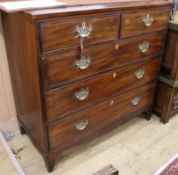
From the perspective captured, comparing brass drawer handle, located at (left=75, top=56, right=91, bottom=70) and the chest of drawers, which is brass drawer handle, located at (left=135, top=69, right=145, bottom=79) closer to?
the chest of drawers

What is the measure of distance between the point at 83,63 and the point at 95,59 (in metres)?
0.08

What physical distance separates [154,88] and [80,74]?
2.58 feet

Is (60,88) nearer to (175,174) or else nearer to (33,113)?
(33,113)

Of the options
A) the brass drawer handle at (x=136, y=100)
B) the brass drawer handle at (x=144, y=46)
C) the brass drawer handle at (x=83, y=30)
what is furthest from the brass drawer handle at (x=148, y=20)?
Answer: the brass drawer handle at (x=136, y=100)

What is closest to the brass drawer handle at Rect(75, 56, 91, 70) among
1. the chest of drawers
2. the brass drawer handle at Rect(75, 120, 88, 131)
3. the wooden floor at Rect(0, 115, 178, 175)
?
the chest of drawers

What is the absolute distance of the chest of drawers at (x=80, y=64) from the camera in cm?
104

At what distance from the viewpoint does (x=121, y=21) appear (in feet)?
4.01

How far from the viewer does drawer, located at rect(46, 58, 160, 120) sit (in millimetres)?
1186

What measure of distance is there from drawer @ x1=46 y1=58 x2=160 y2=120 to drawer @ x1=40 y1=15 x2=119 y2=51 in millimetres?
236

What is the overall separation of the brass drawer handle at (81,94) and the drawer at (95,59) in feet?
0.29

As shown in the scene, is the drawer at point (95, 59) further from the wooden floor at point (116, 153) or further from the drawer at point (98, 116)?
the wooden floor at point (116, 153)

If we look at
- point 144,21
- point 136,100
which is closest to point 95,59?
point 144,21

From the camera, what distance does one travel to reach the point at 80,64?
3.84 ft

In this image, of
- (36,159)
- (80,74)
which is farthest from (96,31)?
(36,159)
